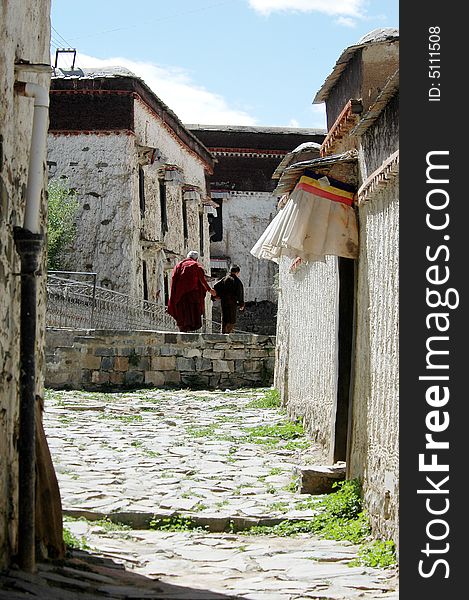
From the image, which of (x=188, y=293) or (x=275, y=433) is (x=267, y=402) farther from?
→ (x=188, y=293)

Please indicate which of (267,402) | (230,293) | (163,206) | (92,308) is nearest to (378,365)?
(267,402)

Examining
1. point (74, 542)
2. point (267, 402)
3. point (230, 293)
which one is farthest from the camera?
point (230, 293)

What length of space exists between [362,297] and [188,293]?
10424 mm

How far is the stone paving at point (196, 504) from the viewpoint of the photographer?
4848mm

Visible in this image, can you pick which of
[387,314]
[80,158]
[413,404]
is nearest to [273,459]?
[387,314]

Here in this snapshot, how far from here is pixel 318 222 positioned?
7188 millimetres

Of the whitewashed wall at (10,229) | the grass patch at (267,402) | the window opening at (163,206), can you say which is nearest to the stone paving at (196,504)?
the whitewashed wall at (10,229)

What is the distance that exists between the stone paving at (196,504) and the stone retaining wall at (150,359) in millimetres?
2618

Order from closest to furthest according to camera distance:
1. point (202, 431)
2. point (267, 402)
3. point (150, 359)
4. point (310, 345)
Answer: point (310, 345), point (202, 431), point (267, 402), point (150, 359)

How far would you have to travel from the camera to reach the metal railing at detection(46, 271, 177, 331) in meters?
17.2

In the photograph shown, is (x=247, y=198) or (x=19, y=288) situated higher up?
(x=247, y=198)

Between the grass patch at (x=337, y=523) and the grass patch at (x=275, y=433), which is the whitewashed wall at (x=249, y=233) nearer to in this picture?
the grass patch at (x=275, y=433)

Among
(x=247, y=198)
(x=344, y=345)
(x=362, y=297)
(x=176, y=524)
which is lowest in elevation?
(x=176, y=524)

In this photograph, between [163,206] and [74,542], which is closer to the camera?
[74,542]
